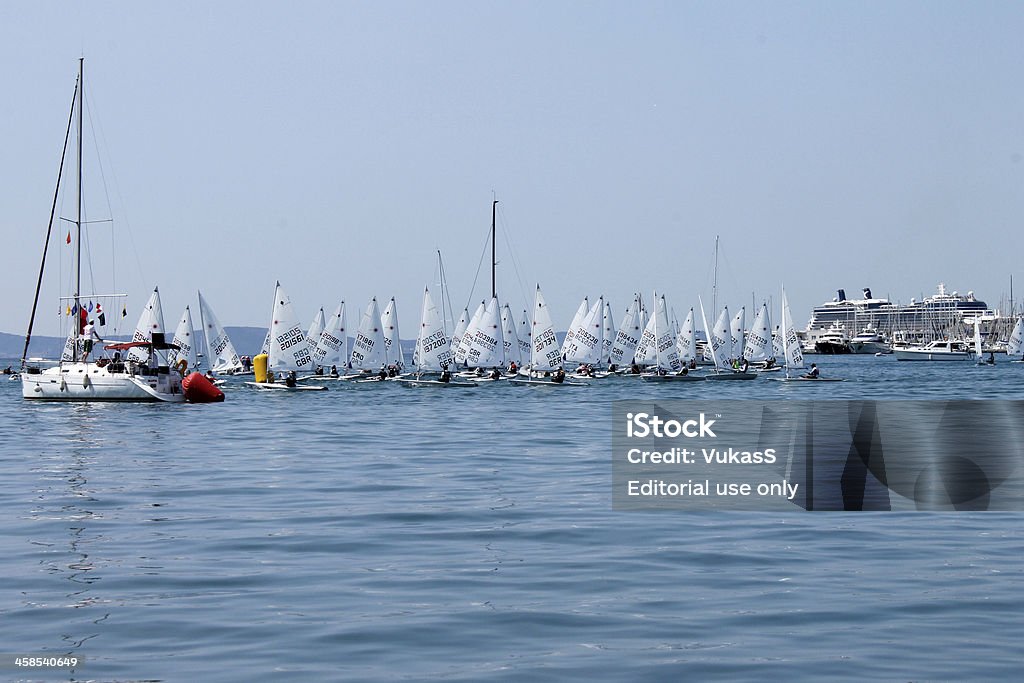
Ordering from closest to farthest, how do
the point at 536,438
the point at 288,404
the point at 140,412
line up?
the point at 536,438 < the point at 140,412 < the point at 288,404

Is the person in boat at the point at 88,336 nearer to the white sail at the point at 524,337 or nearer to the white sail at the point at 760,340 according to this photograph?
the white sail at the point at 524,337

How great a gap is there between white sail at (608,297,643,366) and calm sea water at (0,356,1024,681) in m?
67.8

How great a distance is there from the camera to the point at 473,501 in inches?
672

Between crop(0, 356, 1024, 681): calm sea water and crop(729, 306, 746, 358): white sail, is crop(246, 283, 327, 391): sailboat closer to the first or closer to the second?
crop(729, 306, 746, 358): white sail

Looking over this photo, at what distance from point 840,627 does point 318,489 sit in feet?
35.5

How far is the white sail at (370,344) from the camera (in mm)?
77250

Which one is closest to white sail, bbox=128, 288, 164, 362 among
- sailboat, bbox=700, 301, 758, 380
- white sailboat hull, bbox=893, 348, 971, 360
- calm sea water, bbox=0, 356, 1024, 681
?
sailboat, bbox=700, 301, 758, 380

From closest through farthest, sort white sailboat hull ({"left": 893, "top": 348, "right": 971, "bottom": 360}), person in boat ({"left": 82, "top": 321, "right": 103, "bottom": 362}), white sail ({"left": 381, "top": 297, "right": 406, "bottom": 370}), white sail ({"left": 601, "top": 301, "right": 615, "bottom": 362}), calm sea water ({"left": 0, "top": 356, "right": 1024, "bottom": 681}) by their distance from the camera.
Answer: calm sea water ({"left": 0, "top": 356, "right": 1024, "bottom": 681}), person in boat ({"left": 82, "top": 321, "right": 103, "bottom": 362}), white sail ({"left": 381, "top": 297, "right": 406, "bottom": 370}), white sail ({"left": 601, "top": 301, "right": 615, "bottom": 362}), white sailboat hull ({"left": 893, "top": 348, "right": 971, "bottom": 360})

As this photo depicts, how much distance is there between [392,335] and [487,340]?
38.6ft

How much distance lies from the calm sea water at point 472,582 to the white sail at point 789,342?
67023 millimetres

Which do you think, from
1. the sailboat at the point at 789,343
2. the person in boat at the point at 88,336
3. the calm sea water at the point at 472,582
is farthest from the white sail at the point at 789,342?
the calm sea water at the point at 472,582

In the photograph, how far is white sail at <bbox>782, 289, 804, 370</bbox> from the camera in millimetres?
86562

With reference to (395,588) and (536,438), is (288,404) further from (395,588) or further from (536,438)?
(395,588)

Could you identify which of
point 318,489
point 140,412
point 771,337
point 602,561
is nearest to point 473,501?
point 318,489
